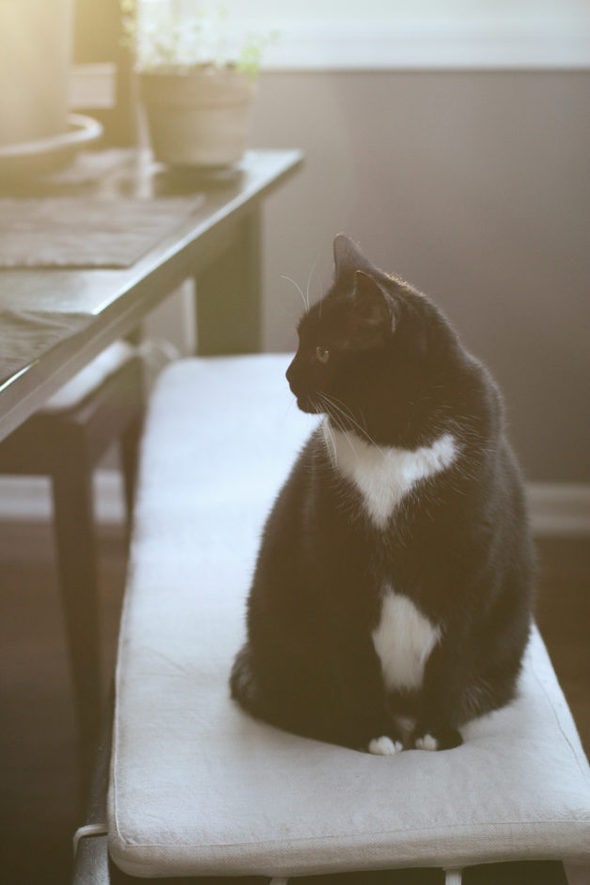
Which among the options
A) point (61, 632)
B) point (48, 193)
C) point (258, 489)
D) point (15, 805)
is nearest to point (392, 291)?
point (258, 489)

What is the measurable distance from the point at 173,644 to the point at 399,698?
9.0 inches

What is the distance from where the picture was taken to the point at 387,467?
82 cm

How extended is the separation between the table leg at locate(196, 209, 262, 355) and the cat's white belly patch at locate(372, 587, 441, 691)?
A: 1.12 metres

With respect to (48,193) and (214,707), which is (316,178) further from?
(214,707)

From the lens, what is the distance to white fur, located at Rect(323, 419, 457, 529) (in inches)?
32.0

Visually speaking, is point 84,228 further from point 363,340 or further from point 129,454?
point 129,454

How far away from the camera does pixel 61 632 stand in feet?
7.22

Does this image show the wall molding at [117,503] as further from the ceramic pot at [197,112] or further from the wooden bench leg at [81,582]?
the ceramic pot at [197,112]

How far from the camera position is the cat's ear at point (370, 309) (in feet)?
2.44

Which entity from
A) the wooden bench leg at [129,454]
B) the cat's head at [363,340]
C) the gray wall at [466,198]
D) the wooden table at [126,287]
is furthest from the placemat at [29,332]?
the gray wall at [466,198]

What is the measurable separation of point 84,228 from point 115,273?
0.22 m

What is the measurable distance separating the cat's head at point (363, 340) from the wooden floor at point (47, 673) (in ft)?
2.36

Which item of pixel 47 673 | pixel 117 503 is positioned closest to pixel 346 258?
pixel 47 673

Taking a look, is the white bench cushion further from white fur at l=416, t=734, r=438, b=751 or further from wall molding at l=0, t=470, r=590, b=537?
wall molding at l=0, t=470, r=590, b=537
